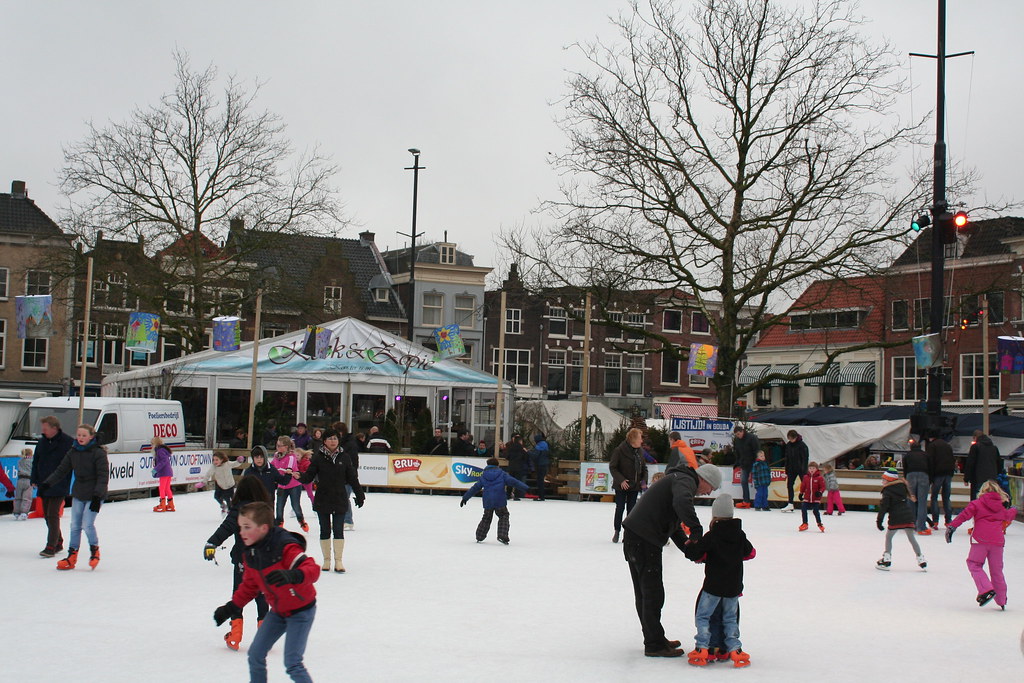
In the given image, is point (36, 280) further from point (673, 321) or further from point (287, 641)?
point (287, 641)

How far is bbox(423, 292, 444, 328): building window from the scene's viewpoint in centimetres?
5759

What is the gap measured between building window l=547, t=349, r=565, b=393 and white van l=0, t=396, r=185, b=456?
36.1 m

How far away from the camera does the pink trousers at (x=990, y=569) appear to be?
1120 cm

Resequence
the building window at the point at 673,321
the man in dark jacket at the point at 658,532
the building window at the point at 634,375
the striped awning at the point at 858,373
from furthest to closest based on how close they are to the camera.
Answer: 1. the building window at the point at 673,321
2. the building window at the point at 634,375
3. the striped awning at the point at 858,373
4. the man in dark jacket at the point at 658,532

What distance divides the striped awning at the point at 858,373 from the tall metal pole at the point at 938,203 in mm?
34114

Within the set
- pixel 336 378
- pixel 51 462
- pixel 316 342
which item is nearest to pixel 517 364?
pixel 336 378

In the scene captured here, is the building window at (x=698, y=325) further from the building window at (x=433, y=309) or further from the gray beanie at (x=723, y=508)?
the gray beanie at (x=723, y=508)

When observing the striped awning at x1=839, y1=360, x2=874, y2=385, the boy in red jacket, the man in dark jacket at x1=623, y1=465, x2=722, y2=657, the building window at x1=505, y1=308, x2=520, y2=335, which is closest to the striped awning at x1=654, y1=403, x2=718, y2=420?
the striped awning at x1=839, y1=360, x2=874, y2=385

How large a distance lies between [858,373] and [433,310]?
2178cm

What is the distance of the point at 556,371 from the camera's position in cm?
6166

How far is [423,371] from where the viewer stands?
32.7 meters

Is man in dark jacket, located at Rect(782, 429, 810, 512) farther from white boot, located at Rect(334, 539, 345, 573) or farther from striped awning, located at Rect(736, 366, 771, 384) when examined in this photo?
striped awning, located at Rect(736, 366, 771, 384)

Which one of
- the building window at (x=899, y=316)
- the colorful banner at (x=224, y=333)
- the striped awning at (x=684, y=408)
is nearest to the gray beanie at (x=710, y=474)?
the colorful banner at (x=224, y=333)

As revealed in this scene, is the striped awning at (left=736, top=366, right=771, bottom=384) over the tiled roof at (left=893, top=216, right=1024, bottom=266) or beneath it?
beneath
